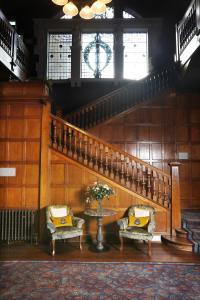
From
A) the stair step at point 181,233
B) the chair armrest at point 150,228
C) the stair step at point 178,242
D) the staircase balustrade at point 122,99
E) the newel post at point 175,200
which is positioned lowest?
the stair step at point 178,242

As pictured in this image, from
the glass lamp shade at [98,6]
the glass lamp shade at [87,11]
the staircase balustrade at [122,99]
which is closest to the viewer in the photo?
the glass lamp shade at [98,6]

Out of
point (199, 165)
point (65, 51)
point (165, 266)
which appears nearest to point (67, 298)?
point (165, 266)

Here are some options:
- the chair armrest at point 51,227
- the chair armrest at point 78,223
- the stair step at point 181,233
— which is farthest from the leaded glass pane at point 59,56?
the stair step at point 181,233

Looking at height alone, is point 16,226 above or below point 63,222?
below

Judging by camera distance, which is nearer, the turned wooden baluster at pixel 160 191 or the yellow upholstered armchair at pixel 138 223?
the yellow upholstered armchair at pixel 138 223

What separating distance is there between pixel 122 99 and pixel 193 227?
14.3 feet

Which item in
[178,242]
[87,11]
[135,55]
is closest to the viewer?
[87,11]

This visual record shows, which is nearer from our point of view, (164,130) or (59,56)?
(164,130)

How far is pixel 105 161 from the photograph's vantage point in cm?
618

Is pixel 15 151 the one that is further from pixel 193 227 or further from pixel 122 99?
pixel 193 227

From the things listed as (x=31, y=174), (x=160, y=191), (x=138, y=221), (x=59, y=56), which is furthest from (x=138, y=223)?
(x=59, y=56)

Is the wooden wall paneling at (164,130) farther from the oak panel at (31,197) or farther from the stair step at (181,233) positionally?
the oak panel at (31,197)

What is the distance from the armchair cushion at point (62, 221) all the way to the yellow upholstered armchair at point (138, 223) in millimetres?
1090

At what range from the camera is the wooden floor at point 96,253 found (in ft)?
15.3
